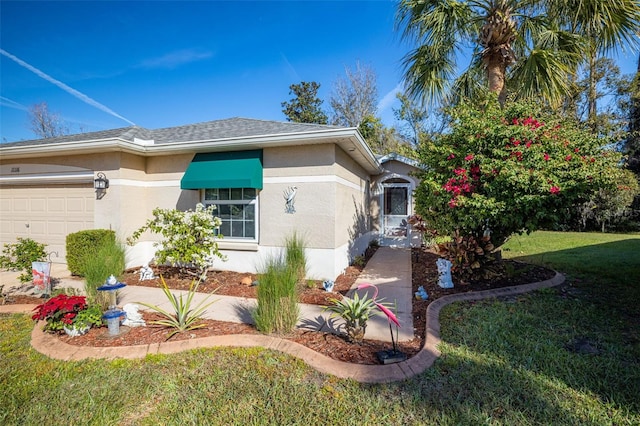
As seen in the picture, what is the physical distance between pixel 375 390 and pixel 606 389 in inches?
101

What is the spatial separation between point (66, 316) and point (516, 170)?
28.4 feet

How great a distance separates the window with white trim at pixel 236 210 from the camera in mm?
9094

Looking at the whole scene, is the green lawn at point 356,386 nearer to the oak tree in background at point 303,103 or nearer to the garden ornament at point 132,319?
the garden ornament at point 132,319

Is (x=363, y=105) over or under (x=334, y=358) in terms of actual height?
over

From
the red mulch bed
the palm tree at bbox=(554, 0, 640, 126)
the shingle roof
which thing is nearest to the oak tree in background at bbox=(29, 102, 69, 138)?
the shingle roof

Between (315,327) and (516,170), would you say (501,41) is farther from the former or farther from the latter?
(315,327)

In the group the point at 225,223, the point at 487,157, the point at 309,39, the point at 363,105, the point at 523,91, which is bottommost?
the point at 225,223

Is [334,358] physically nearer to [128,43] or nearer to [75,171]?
[75,171]

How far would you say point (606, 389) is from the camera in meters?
3.22

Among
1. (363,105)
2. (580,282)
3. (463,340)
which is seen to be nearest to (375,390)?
(463,340)

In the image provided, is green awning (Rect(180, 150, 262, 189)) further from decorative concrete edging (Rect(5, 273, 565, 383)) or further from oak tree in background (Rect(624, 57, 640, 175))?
oak tree in background (Rect(624, 57, 640, 175))

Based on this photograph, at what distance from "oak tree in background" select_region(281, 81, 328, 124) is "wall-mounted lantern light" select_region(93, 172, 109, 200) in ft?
90.4

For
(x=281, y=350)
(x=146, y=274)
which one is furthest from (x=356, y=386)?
(x=146, y=274)

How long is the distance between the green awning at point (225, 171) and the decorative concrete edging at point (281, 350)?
4.77 meters
